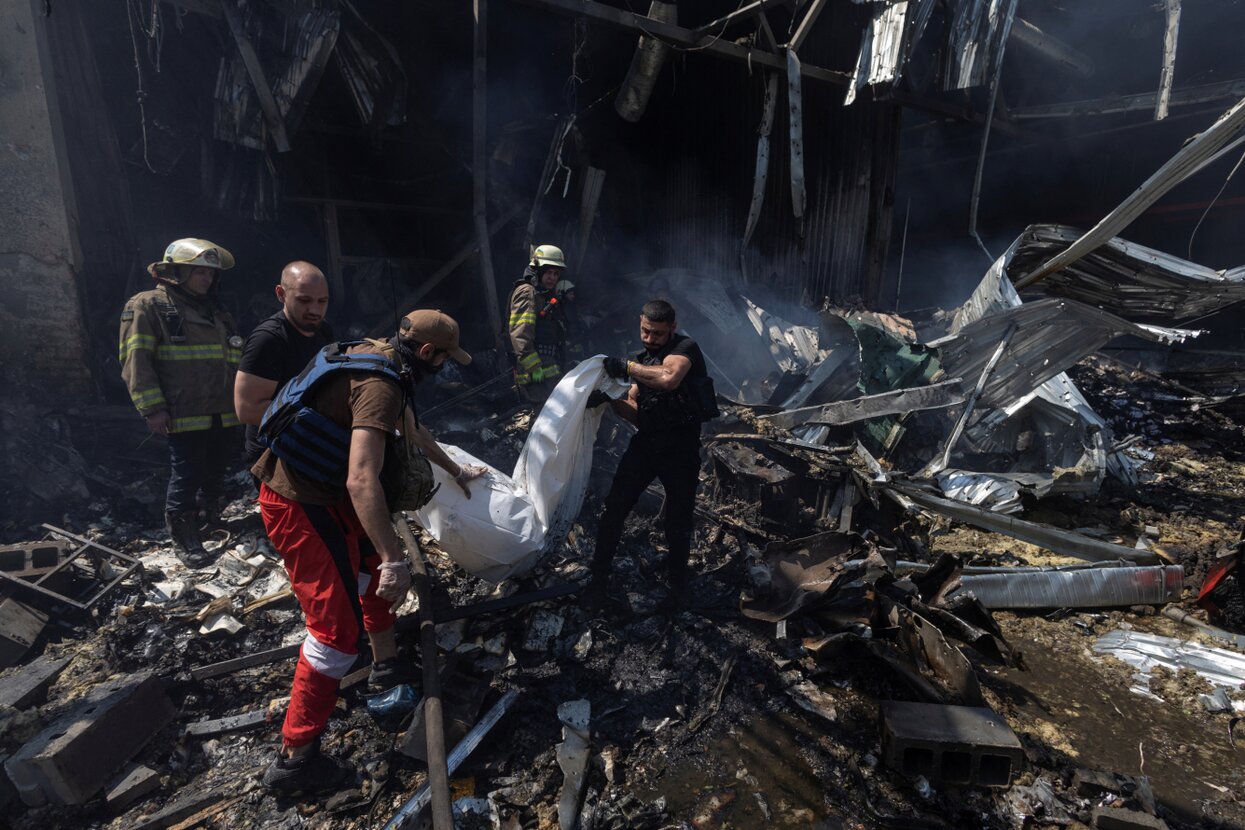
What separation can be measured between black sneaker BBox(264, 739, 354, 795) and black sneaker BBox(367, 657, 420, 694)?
0.38m

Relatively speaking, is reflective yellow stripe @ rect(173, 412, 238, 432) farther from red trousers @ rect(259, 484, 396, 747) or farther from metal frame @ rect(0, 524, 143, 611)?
red trousers @ rect(259, 484, 396, 747)

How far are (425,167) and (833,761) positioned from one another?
7674 mm

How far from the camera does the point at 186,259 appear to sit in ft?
11.9

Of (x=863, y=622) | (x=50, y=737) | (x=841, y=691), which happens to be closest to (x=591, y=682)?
(x=841, y=691)

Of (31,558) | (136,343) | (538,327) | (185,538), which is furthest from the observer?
(538,327)

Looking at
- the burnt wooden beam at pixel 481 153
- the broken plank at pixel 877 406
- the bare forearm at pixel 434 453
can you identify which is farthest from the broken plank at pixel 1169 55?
the bare forearm at pixel 434 453

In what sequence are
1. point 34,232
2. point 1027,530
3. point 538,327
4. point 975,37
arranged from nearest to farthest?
1. point 1027,530
2. point 34,232
3. point 538,327
4. point 975,37

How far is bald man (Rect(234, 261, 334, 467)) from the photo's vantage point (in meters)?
2.84

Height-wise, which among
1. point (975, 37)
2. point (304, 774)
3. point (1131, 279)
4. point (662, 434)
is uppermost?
point (975, 37)

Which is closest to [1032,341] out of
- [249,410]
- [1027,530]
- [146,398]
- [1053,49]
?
[1027,530]

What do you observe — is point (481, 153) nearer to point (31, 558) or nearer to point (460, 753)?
point (31, 558)

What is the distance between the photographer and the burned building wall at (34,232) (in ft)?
14.4

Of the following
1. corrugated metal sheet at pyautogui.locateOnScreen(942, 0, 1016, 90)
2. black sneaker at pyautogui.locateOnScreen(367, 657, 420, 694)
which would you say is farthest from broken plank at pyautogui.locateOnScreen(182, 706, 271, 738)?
corrugated metal sheet at pyautogui.locateOnScreen(942, 0, 1016, 90)

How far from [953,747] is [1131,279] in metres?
5.37
